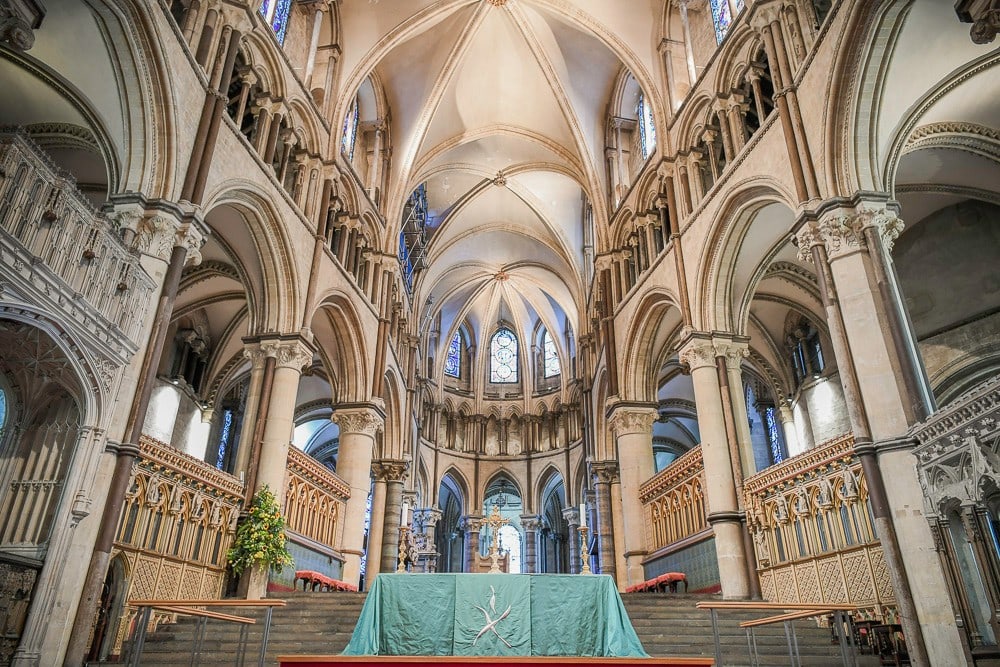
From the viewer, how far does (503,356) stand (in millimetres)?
35656

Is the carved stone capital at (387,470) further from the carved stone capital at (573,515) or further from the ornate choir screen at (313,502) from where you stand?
the carved stone capital at (573,515)

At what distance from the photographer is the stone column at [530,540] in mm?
31109

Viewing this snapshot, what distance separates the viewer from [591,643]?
758 cm

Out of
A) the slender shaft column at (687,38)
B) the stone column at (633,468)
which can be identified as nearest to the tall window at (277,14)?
the slender shaft column at (687,38)

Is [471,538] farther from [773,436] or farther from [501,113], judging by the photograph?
[501,113]

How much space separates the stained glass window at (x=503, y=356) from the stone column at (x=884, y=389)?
992 inches

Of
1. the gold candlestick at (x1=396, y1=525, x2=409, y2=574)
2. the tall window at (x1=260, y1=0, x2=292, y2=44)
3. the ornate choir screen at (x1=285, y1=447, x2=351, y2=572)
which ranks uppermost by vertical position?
the tall window at (x1=260, y1=0, x2=292, y2=44)

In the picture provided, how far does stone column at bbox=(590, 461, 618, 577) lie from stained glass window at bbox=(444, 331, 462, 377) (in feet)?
40.4

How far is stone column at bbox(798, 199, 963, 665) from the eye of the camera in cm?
790

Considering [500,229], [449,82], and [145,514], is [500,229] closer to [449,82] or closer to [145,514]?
[449,82]

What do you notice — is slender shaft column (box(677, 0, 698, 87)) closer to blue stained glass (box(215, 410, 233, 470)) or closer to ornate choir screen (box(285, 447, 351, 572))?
ornate choir screen (box(285, 447, 351, 572))

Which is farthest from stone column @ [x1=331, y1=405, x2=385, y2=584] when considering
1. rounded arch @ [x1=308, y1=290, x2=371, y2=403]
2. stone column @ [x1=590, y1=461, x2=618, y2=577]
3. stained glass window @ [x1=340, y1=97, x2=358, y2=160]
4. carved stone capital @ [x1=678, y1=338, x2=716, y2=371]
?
carved stone capital @ [x1=678, y1=338, x2=716, y2=371]

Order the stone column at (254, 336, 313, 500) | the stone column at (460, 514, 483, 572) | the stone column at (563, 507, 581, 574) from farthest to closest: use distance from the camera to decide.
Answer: the stone column at (460, 514, 483, 572)
the stone column at (563, 507, 581, 574)
the stone column at (254, 336, 313, 500)

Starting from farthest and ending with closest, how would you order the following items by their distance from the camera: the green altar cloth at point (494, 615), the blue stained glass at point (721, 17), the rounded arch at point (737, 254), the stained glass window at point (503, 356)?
the stained glass window at point (503, 356) → the blue stained glass at point (721, 17) → the rounded arch at point (737, 254) → the green altar cloth at point (494, 615)
